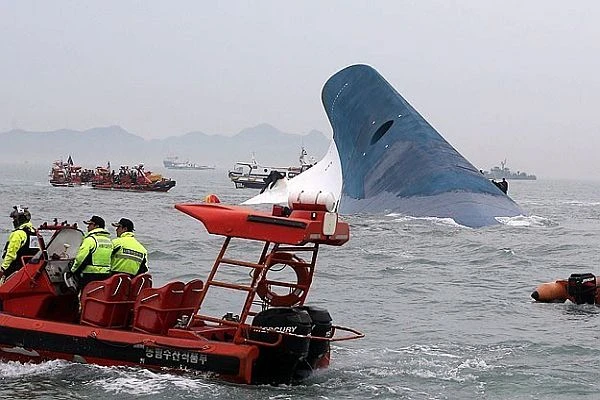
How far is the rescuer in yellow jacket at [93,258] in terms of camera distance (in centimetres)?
976

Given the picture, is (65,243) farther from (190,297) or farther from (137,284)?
(190,297)

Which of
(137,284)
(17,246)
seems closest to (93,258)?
(137,284)

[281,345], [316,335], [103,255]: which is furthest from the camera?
[103,255]

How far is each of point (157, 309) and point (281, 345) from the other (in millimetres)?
1395

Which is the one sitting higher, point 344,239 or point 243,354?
point 344,239

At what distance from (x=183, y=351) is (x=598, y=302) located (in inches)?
355

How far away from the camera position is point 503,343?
12219 millimetres

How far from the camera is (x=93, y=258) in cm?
977

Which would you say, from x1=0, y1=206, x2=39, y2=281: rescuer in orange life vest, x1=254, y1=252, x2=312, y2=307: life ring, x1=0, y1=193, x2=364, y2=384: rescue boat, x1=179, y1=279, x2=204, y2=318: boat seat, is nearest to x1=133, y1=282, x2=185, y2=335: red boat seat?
x1=0, y1=193, x2=364, y2=384: rescue boat

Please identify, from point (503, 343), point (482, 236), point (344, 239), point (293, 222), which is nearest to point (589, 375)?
point (503, 343)

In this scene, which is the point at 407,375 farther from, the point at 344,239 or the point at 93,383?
the point at 93,383

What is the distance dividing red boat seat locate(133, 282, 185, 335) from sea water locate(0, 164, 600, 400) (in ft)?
1.67

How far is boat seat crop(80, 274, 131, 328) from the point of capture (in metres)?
9.46

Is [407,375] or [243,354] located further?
[407,375]
